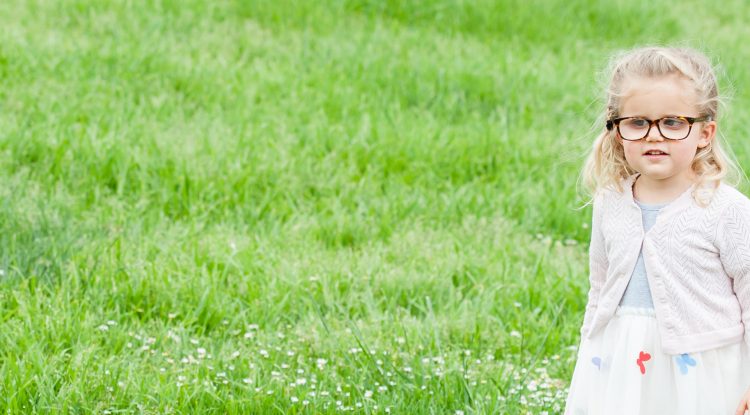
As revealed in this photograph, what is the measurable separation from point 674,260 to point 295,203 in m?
3.10

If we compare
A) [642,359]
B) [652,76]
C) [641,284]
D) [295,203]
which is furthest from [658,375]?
[295,203]

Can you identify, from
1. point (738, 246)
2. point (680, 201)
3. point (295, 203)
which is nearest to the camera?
point (738, 246)

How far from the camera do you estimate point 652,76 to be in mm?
2861

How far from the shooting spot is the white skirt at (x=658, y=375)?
2.79 metres

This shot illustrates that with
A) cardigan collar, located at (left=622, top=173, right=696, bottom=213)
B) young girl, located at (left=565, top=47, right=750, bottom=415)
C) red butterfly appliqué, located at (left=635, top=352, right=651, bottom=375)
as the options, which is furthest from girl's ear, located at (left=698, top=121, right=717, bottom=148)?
red butterfly appliqué, located at (left=635, top=352, right=651, bottom=375)

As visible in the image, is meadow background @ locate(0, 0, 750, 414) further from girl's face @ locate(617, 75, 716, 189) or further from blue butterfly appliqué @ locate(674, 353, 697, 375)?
blue butterfly appliqué @ locate(674, 353, 697, 375)

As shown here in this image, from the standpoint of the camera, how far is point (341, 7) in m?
8.32

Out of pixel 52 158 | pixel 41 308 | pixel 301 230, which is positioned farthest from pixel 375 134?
pixel 41 308

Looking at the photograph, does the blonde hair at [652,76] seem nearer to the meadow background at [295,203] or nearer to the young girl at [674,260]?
the young girl at [674,260]

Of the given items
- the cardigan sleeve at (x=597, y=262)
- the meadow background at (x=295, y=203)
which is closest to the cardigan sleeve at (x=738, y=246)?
the cardigan sleeve at (x=597, y=262)

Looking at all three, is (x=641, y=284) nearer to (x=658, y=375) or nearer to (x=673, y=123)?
(x=658, y=375)

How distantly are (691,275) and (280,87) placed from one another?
4452mm

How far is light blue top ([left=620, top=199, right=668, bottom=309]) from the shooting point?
289 cm

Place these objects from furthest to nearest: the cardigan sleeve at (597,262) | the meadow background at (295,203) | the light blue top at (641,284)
Result: the meadow background at (295,203), the cardigan sleeve at (597,262), the light blue top at (641,284)
